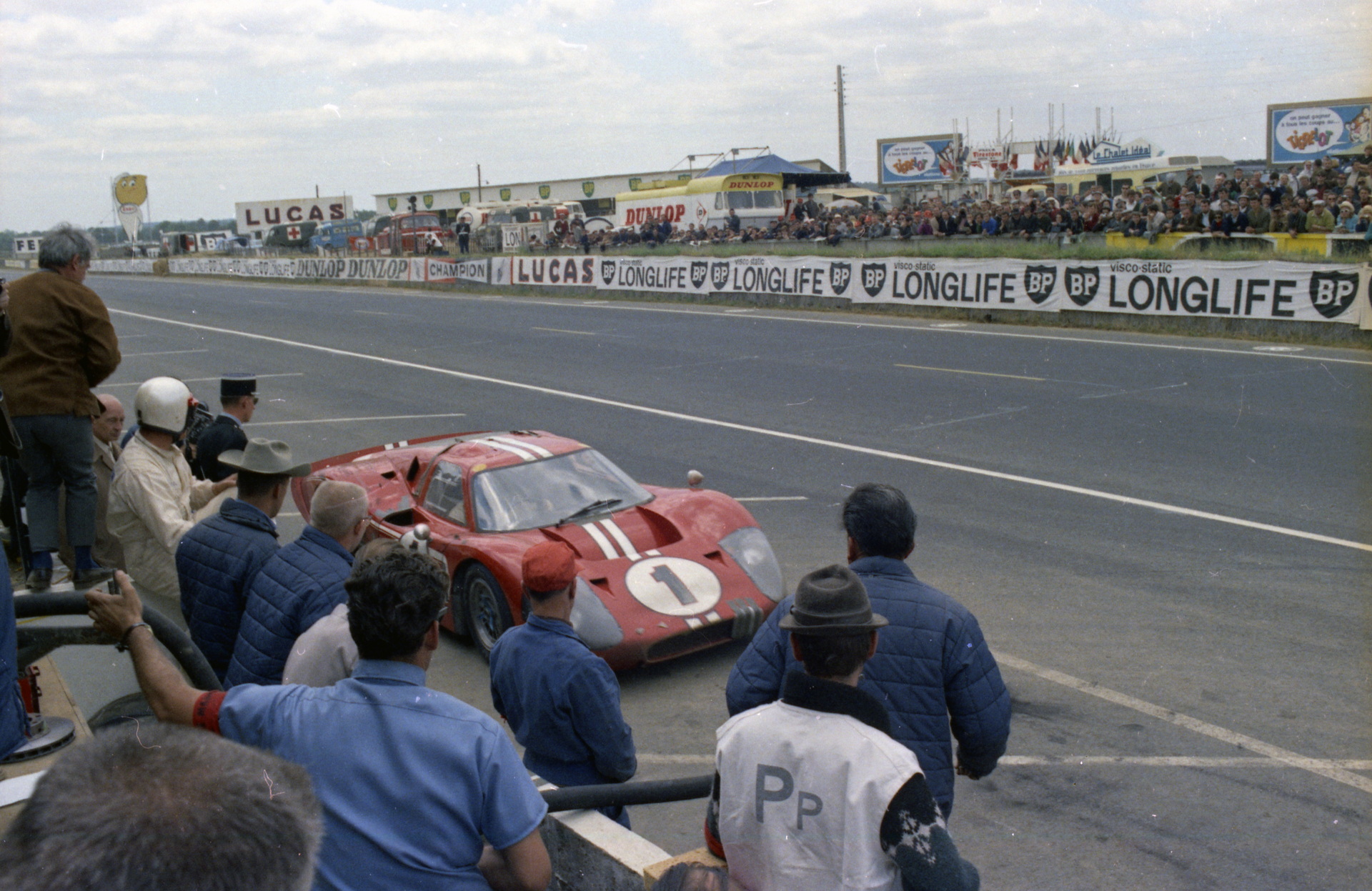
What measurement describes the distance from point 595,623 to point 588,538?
86 cm

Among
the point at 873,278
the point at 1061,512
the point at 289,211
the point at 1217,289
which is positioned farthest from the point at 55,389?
the point at 289,211

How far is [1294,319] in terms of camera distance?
17875 millimetres

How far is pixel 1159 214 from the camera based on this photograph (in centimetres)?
2259

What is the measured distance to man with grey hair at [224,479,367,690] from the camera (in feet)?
12.6

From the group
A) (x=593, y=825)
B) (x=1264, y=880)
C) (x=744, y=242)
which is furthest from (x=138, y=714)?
(x=744, y=242)

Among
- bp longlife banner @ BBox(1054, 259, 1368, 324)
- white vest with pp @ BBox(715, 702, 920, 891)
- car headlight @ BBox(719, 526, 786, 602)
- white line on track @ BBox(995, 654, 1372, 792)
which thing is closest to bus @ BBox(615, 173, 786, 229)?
bp longlife banner @ BBox(1054, 259, 1368, 324)

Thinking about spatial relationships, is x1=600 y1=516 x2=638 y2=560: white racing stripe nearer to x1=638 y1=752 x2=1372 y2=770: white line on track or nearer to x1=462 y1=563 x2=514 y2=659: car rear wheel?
x1=462 y1=563 x2=514 y2=659: car rear wheel

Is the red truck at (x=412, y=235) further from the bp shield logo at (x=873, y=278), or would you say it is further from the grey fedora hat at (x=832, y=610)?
the grey fedora hat at (x=832, y=610)

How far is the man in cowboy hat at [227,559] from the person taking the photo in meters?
4.18

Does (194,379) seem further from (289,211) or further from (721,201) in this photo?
(289,211)

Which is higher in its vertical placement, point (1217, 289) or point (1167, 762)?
point (1217, 289)

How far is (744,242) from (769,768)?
105 feet

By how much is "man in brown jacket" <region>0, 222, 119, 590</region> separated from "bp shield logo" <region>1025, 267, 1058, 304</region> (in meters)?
18.8

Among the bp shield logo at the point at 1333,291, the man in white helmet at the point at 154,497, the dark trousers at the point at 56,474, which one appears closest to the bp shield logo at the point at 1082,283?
the bp shield logo at the point at 1333,291
